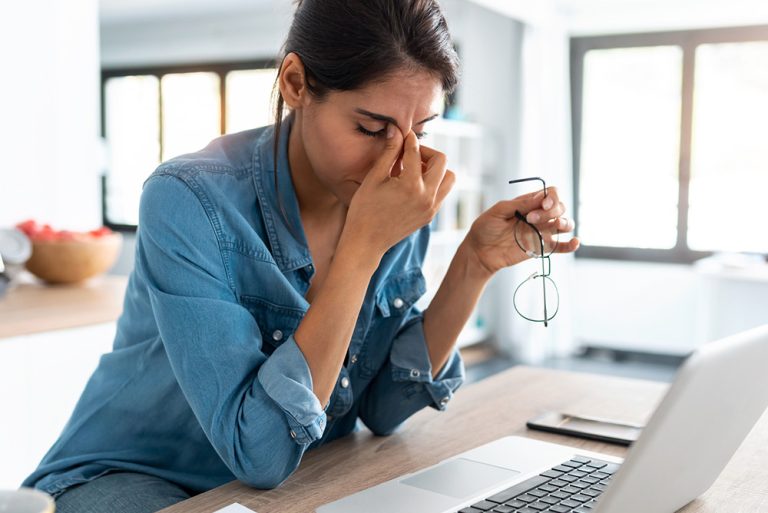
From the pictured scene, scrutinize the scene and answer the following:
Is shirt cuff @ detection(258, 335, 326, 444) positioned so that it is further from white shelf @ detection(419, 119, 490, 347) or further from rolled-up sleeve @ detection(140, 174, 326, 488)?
white shelf @ detection(419, 119, 490, 347)

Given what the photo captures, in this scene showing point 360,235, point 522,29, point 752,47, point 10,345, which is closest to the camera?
point 360,235

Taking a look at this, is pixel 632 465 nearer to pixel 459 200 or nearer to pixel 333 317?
pixel 333 317

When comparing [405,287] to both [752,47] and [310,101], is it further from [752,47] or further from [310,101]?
[752,47]

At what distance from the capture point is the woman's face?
3.51 feet

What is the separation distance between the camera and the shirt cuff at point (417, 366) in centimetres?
123

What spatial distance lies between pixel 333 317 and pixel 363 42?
36 cm

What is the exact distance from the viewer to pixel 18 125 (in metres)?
2.72

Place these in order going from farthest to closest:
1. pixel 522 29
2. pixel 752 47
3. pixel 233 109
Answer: pixel 233 109
pixel 522 29
pixel 752 47

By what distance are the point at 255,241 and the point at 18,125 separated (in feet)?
6.54

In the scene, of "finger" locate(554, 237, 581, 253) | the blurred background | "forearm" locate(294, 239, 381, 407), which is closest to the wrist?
"forearm" locate(294, 239, 381, 407)

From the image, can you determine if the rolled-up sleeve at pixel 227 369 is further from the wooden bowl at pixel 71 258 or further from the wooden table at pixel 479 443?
the wooden bowl at pixel 71 258

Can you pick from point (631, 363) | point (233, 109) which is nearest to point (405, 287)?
point (631, 363)

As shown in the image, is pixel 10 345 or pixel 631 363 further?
pixel 631 363

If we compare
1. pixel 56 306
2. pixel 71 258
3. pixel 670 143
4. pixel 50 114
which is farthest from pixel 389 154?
pixel 670 143
